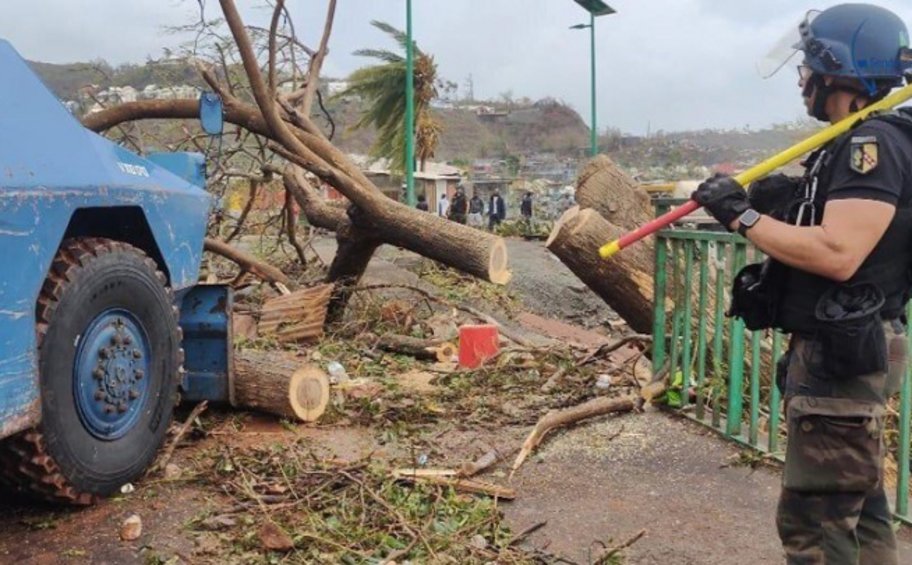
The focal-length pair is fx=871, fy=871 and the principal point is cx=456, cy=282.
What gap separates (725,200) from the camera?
2523 mm

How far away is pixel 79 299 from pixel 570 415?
270cm

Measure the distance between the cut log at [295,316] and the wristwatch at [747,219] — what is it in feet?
18.3

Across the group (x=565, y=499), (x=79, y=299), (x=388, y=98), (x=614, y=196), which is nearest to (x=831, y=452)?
(x=565, y=499)

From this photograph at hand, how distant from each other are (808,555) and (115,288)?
9.05ft

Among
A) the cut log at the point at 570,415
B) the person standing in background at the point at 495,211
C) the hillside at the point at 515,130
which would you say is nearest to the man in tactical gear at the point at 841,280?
the cut log at the point at 570,415

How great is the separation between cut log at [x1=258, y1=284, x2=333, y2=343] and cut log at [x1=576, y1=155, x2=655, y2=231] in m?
2.70

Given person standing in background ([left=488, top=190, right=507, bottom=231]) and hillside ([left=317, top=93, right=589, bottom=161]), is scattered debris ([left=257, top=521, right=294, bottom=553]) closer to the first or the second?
person standing in background ([left=488, top=190, right=507, bottom=231])

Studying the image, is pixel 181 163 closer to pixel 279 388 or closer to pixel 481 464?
Answer: pixel 279 388

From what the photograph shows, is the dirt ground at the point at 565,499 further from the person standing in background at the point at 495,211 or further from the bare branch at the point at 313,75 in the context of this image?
the person standing in background at the point at 495,211

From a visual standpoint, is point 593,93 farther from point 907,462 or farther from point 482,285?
point 907,462

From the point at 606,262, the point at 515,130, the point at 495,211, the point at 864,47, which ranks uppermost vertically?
the point at 515,130

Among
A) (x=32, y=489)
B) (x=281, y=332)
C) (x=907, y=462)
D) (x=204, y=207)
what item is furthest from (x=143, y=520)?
(x=281, y=332)

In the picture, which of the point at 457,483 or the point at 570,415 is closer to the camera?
the point at 457,483

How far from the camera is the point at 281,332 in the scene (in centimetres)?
759
